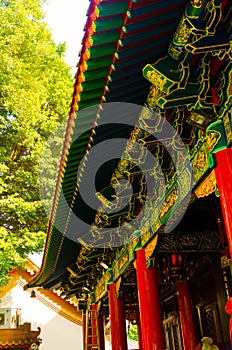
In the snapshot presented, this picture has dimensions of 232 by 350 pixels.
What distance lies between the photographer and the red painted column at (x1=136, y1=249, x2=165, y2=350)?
446 centimetres

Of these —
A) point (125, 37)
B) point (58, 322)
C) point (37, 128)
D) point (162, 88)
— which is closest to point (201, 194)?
point (162, 88)

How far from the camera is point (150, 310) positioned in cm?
460

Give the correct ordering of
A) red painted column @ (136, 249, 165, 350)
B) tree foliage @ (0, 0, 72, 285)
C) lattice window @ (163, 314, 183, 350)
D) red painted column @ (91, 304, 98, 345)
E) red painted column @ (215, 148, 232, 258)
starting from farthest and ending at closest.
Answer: tree foliage @ (0, 0, 72, 285) < red painted column @ (91, 304, 98, 345) < lattice window @ (163, 314, 183, 350) < red painted column @ (136, 249, 165, 350) < red painted column @ (215, 148, 232, 258)

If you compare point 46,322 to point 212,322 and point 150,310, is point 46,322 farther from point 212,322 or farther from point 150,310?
point 150,310

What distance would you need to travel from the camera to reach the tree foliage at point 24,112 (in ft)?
36.9

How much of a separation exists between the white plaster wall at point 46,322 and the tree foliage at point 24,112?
3.71 meters

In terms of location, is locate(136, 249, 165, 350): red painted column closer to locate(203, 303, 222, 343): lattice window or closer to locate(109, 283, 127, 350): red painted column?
locate(203, 303, 222, 343): lattice window

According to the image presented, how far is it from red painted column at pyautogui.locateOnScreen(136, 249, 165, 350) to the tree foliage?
A: 6.09m

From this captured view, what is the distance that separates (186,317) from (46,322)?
8562 mm

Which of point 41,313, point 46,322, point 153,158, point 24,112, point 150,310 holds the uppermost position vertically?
point 24,112

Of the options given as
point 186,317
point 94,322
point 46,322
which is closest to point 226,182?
point 186,317

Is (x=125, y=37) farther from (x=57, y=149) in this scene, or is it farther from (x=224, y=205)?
(x=57, y=149)

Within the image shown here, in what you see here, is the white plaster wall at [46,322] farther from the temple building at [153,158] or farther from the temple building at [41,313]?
the temple building at [153,158]

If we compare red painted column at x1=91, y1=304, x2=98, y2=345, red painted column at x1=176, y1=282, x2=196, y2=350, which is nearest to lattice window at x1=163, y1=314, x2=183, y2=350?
red painted column at x1=176, y1=282, x2=196, y2=350
